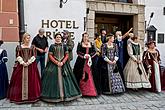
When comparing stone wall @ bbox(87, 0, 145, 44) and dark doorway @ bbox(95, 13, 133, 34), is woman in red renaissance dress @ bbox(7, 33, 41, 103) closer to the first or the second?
stone wall @ bbox(87, 0, 145, 44)

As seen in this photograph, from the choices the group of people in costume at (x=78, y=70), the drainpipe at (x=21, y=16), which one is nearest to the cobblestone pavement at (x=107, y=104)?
the group of people in costume at (x=78, y=70)

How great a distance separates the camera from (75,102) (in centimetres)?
570

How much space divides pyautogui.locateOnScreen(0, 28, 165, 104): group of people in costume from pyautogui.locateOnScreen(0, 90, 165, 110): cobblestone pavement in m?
0.12

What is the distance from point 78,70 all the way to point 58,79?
0.77 m

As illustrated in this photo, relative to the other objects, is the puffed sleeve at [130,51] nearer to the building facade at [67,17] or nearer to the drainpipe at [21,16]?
the building facade at [67,17]

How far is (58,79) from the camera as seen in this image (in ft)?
18.4

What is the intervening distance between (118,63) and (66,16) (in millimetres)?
1972

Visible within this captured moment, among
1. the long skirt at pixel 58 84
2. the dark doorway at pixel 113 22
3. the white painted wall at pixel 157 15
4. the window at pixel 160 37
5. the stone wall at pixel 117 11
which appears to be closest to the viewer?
the long skirt at pixel 58 84

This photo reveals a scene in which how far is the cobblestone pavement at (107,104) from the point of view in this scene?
5323mm

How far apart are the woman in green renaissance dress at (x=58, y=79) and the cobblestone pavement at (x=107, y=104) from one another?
162 mm

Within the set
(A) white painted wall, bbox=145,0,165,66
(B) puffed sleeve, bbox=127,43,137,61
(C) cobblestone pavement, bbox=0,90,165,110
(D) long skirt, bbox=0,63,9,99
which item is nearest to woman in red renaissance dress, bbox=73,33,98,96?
(C) cobblestone pavement, bbox=0,90,165,110

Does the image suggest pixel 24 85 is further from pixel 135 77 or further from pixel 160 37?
pixel 160 37

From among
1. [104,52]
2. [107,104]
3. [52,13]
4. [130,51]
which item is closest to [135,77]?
[130,51]

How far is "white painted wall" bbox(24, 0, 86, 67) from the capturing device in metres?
7.01
